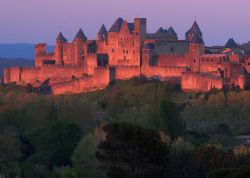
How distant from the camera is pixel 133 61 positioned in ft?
228

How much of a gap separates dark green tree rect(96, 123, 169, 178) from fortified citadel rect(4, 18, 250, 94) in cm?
2799

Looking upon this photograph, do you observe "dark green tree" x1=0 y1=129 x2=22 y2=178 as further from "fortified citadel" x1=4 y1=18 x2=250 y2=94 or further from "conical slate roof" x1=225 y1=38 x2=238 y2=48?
"conical slate roof" x1=225 y1=38 x2=238 y2=48

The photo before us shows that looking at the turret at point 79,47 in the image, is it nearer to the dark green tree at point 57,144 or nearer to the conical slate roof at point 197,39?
the conical slate roof at point 197,39

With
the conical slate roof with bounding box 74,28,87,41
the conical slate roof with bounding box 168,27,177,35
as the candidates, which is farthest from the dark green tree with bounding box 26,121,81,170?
the conical slate roof with bounding box 168,27,177,35

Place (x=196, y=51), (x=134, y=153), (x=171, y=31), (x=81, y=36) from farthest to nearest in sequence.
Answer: (x=171, y=31)
(x=81, y=36)
(x=196, y=51)
(x=134, y=153)

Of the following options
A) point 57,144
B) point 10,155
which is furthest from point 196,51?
point 10,155

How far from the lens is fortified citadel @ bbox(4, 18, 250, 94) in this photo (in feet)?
208

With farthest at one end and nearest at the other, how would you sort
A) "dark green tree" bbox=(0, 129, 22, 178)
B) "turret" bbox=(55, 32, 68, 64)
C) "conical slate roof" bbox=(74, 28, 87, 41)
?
"turret" bbox=(55, 32, 68, 64) < "conical slate roof" bbox=(74, 28, 87, 41) < "dark green tree" bbox=(0, 129, 22, 178)

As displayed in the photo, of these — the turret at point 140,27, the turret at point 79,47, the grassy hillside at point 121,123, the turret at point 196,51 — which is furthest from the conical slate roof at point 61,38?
the turret at point 196,51

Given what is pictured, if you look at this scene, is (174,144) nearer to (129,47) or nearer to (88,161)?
(88,161)

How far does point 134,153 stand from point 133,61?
119 feet

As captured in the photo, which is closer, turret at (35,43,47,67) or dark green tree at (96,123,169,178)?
dark green tree at (96,123,169,178)

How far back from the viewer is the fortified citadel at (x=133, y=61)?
2496 inches

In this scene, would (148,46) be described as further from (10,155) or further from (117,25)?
(10,155)
